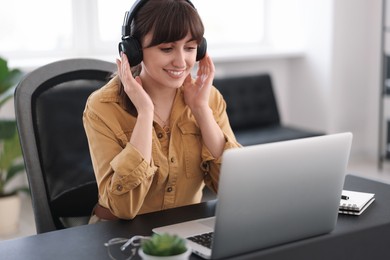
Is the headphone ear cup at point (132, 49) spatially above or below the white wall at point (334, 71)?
above

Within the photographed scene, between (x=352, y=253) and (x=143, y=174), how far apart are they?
534 mm

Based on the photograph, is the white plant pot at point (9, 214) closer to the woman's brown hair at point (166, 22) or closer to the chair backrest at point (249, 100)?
the chair backrest at point (249, 100)

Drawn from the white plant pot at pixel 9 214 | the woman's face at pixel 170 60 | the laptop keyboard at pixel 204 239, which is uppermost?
the woman's face at pixel 170 60

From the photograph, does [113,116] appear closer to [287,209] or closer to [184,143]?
[184,143]

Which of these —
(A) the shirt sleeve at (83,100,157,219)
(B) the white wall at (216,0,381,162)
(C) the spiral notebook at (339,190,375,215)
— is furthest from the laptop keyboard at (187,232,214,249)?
(B) the white wall at (216,0,381,162)

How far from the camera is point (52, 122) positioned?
191cm

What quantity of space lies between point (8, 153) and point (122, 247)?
2.37m

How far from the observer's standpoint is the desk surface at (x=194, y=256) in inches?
54.8

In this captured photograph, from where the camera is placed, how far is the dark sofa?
14.9 feet

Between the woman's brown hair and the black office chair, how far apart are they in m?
0.30

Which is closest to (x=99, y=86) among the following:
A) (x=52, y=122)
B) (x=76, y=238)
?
(x=52, y=122)

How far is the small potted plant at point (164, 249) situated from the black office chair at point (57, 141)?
2.47 ft

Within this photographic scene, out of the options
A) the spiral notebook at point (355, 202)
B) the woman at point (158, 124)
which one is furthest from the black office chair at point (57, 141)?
the spiral notebook at point (355, 202)

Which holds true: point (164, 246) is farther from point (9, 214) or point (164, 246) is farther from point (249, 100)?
point (249, 100)
